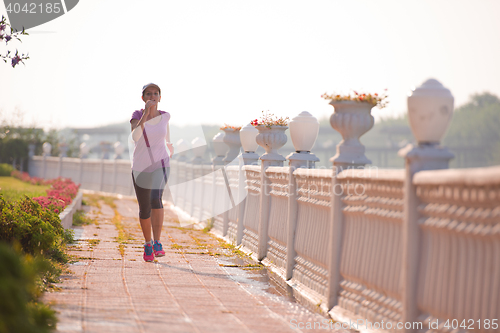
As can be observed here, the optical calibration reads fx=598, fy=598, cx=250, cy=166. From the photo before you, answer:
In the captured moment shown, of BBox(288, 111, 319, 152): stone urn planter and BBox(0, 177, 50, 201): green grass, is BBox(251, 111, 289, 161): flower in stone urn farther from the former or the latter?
BBox(0, 177, 50, 201): green grass

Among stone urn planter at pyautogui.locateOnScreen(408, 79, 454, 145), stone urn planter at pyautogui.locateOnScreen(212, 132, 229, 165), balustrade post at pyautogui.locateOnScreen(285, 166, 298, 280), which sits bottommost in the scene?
balustrade post at pyautogui.locateOnScreen(285, 166, 298, 280)

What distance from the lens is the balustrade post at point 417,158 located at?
3865 millimetres

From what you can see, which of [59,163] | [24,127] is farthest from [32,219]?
[24,127]

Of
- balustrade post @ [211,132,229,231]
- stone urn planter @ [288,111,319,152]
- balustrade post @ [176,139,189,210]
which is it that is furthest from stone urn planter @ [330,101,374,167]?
balustrade post @ [176,139,189,210]

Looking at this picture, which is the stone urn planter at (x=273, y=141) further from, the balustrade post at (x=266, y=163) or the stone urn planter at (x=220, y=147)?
the stone urn planter at (x=220, y=147)

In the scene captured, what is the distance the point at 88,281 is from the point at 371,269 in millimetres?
2904

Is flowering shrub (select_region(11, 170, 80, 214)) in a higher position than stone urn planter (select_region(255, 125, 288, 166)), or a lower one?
lower

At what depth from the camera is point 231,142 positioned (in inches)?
456

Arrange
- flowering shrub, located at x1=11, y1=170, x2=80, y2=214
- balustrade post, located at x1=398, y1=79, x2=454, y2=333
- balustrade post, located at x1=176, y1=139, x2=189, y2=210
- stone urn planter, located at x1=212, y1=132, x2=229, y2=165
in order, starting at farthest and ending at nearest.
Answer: balustrade post, located at x1=176, y1=139, x2=189, y2=210 < stone urn planter, located at x1=212, y1=132, x2=229, y2=165 < flowering shrub, located at x1=11, y1=170, x2=80, y2=214 < balustrade post, located at x1=398, y1=79, x2=454, y2=333

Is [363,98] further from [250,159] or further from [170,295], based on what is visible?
[250,159]

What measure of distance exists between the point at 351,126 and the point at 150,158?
3.10 m

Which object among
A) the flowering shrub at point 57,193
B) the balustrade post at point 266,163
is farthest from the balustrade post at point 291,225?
the flowering shrub at point 57,193

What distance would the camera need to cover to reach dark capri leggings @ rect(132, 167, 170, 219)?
7.50 m

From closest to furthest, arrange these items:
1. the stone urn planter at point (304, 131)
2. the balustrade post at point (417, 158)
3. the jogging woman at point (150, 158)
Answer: the balustrade post at point (417, 158)
the stone urn planter at point (304, 131)
the jogging woman at point (150, 158)
